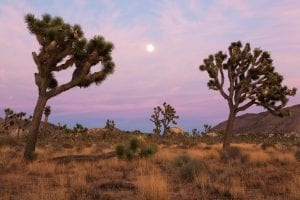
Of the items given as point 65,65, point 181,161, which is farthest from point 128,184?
point 65,65

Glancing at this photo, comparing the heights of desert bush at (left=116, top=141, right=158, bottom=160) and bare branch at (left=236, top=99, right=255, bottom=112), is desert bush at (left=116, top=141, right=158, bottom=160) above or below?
below

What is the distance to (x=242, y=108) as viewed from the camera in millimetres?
24516

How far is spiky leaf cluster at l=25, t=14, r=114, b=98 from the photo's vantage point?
15.8 metres

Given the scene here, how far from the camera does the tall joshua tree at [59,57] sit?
15.9m

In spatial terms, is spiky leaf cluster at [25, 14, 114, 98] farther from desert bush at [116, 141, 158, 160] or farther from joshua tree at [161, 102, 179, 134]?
joshua tree at [161, 102, 179, 134]

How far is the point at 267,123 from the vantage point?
114 meters

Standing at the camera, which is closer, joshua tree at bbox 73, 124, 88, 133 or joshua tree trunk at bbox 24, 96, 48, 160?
joshua tree trunk at bbox 24, 96, 48, 160

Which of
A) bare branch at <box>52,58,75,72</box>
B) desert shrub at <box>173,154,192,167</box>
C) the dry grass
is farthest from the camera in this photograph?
bare branch at <box>52,58,75,72</box>

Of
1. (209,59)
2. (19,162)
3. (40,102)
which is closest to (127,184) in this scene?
(19,162)

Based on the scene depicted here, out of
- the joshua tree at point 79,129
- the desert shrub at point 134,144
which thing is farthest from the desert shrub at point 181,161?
the joshua tree at point 79,129

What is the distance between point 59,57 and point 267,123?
105 m

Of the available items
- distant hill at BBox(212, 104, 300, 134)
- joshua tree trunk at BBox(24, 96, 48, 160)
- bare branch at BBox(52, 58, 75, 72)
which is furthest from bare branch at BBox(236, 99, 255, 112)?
distant hill at BBox(212, 104, 300, 134)

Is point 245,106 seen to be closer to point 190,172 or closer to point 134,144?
point 134,144

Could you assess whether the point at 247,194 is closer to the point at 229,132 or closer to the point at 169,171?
the point at 169,171
